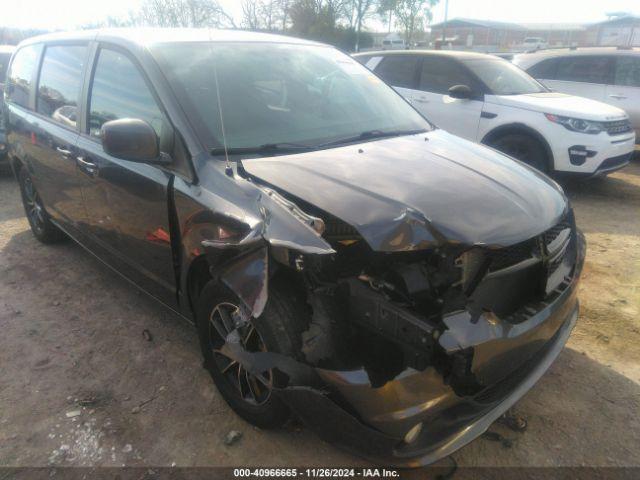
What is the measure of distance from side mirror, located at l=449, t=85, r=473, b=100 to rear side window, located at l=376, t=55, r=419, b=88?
1.08m

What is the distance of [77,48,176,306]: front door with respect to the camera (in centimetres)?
258

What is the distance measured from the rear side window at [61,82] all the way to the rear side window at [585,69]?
7.72 m

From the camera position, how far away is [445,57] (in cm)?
677

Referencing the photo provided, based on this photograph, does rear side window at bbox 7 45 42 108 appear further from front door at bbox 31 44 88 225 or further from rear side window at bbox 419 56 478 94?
rear side window at bbox 419 56 478 94

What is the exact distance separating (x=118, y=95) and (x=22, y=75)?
2150 mm

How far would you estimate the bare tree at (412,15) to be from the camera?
4216 centimetres

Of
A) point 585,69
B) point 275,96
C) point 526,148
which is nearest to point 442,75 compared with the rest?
point 526,148

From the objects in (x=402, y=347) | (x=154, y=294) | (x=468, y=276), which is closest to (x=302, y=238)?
(x=402, y=347)

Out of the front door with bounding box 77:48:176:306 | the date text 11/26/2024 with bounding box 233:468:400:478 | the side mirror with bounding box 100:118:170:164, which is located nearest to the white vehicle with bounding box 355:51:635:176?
the front door with bounding box 77:48:176:306

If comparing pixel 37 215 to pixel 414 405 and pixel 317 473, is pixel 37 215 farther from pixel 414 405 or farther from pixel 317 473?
pixel 414 405

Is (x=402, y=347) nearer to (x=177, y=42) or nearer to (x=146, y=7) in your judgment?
(x=177, y=42)

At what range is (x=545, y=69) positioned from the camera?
8.43 metres

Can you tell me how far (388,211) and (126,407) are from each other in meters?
1.73

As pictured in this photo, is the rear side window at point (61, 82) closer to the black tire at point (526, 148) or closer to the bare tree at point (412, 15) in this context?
the black tire at point (526, 148)
